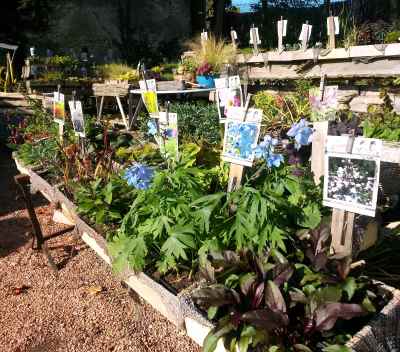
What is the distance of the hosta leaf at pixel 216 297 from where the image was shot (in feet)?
6.94

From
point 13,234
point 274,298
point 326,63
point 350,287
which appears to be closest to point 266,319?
point 274,298

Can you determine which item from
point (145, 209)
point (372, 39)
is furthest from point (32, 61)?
point (145, 209)

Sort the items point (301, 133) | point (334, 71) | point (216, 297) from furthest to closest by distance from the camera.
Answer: point (334, 71)
point (301, 133)
point (216, 297)

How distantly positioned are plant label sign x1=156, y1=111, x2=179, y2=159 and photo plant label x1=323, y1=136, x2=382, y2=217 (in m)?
1.33

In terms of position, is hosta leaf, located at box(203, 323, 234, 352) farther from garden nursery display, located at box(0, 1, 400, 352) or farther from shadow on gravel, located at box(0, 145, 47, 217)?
shadow on gravel, located at box(0, 145, 47, 217)

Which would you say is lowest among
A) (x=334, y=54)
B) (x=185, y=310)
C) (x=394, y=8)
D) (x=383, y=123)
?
(x=185, y=310)

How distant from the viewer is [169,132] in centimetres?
320

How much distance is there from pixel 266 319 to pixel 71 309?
182cm

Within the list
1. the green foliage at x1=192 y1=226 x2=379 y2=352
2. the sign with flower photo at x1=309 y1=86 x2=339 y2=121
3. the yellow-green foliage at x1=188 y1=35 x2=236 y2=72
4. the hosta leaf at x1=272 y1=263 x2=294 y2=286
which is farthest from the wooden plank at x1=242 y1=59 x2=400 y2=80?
the hosta leaf at x1=272 y1=263 x2=294 y2=286

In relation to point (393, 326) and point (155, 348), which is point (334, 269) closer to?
point (393, 326)

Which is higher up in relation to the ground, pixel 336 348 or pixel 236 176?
pixel 236 176

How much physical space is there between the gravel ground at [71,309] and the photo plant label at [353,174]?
4.37 feet

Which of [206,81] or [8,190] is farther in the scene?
A: [206,81]

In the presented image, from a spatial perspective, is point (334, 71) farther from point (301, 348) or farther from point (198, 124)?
Answer: point (301, 348)
